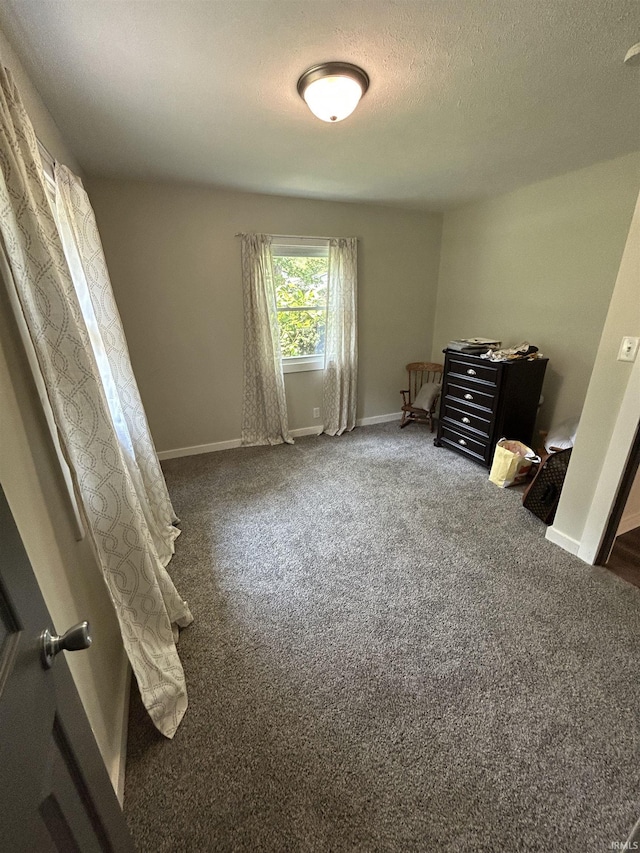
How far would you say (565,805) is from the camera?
3.49 ft

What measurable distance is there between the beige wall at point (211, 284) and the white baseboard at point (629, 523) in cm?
250

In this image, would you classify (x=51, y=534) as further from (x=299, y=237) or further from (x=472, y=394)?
(x=299, y=237)

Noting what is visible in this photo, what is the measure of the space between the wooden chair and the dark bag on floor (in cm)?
161

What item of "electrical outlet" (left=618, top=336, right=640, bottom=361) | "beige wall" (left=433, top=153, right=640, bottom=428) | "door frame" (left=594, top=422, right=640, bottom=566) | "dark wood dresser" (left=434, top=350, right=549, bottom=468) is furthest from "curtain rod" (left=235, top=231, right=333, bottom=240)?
"door frame" (left=594, top=422, right=640, bottom=566)

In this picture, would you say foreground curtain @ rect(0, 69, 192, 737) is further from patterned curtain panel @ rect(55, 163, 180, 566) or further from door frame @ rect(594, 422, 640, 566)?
door frame @ rect(594, 422, 640, 566)

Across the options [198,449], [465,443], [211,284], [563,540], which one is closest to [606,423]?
[563,540]

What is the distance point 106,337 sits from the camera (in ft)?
6.02

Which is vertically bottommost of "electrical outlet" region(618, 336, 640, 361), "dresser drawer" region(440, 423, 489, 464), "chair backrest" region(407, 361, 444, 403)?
"dresser drawer" region(440, 423, 489, 464)

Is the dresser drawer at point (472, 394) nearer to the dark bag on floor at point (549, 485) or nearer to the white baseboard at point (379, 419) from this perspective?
the dark bag on floor at point (549, 485)

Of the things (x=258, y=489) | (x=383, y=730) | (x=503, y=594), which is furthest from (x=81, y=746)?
(x=258, y=489)

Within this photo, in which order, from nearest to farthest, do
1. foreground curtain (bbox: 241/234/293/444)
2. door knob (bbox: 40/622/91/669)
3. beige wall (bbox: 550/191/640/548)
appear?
door knob (bbox: 40/622/91/669) → beige wall (bbox: 550/191/640/548) → foreground curtain (bbox: 241/234/293/444)

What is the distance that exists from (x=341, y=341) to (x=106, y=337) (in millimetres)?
2245

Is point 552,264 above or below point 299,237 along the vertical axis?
below

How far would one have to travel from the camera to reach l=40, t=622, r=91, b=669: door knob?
23.5 inches
